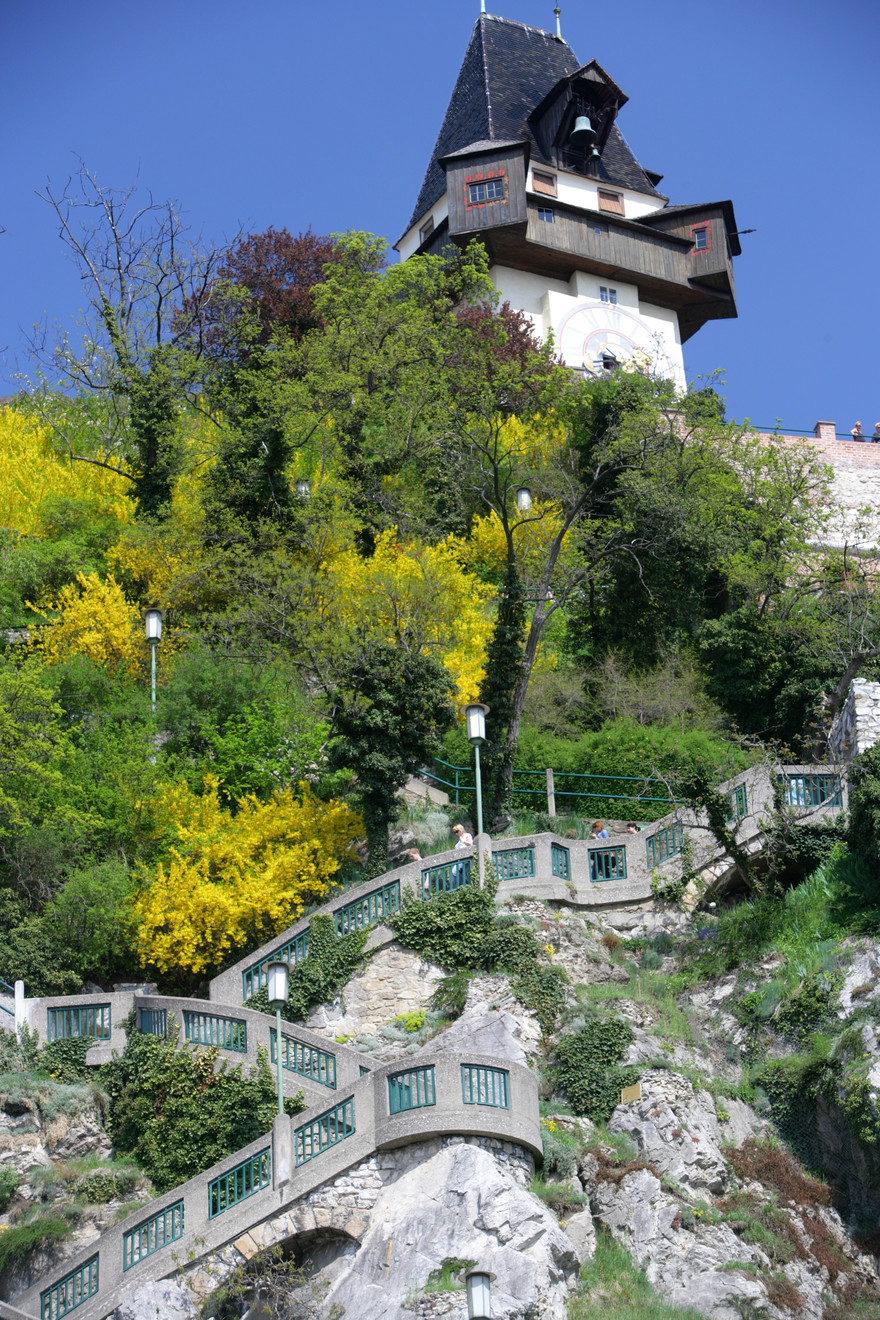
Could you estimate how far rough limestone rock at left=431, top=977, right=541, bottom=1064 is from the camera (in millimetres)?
21578

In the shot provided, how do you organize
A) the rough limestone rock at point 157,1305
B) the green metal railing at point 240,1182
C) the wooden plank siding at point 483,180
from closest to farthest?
1. the rough limestone rock at point 157,1305
2. the green metal railing at point 240,1182
3. the wooden plank siding at point 483,180

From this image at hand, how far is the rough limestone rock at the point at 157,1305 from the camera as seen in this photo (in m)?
18.5

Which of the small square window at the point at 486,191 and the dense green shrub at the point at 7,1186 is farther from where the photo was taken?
the small square window at the point at 486,191

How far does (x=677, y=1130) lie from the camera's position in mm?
20922

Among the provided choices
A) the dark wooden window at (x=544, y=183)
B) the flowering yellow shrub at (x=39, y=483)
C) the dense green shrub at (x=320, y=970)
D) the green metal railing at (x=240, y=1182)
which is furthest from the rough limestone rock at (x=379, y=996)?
the dark wooden window at (x=544, y=183)

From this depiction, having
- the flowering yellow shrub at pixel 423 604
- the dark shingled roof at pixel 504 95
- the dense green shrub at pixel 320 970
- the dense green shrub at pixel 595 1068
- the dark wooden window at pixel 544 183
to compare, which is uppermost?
the dark shingled roof at pixel 504 95

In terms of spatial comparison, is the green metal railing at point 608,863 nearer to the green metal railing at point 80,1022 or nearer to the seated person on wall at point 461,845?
the seated person on wall at point 461,845

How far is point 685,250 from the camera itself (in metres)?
56.9

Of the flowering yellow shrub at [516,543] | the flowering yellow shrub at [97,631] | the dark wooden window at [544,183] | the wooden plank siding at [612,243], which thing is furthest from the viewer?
the dark wooden window at [544,183]

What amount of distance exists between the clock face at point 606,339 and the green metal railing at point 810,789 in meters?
27.2

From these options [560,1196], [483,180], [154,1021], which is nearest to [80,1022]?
[154,1021]

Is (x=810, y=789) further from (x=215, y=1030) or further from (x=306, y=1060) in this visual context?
(x=215, y=1030)

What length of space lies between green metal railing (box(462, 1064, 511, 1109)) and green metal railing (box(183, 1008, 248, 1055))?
4.18 metres

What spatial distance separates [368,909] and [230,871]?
10.9 ft
